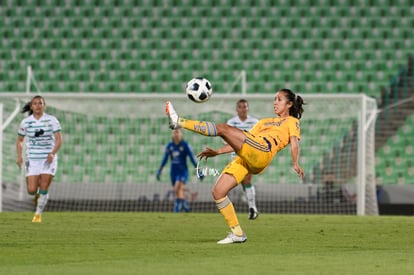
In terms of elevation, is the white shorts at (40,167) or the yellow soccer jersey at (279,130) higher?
the yellow soccer jersey at (279,130)

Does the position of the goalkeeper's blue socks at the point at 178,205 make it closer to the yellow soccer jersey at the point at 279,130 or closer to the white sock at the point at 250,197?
the white sock at the point at 250,197

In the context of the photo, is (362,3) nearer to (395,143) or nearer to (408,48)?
(408,48)

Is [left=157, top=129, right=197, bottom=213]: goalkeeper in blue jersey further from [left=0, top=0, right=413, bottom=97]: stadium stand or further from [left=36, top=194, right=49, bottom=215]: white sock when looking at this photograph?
[left=36, top=194, right=49, bottom=215]: white sock

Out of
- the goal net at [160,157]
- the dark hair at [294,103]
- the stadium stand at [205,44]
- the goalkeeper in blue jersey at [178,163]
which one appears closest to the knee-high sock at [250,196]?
the goal net at [160,157]

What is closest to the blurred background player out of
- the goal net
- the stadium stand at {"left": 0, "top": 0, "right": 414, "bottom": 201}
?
the goal net

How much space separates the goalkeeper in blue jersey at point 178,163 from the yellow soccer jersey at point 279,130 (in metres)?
8.91

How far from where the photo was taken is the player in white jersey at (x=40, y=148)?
1468cm

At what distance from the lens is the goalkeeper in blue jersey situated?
19375 millimetres

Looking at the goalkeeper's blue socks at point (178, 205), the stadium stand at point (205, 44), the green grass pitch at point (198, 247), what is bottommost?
the goalkeeper's blue socks at point (178, 205)

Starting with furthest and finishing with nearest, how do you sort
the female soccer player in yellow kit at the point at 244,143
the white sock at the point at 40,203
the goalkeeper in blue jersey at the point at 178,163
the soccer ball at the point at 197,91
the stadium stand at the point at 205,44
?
the stadium stand at the point at 205,44
the goalkeeper in blue jersey at the point at 178,163
the white sock at the point at 40,203
the soccer ball at the point at 197,91
the female soccer player in yellow kit at the point at 244,143

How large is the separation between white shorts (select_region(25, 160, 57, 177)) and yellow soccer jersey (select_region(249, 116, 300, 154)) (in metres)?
5.10

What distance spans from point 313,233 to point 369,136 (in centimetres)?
755

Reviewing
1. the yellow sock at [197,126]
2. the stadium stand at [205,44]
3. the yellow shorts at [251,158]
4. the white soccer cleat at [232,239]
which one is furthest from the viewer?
the stadium stand at [205,44]

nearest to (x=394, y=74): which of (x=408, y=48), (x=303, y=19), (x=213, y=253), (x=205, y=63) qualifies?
(x=408, y=48)
